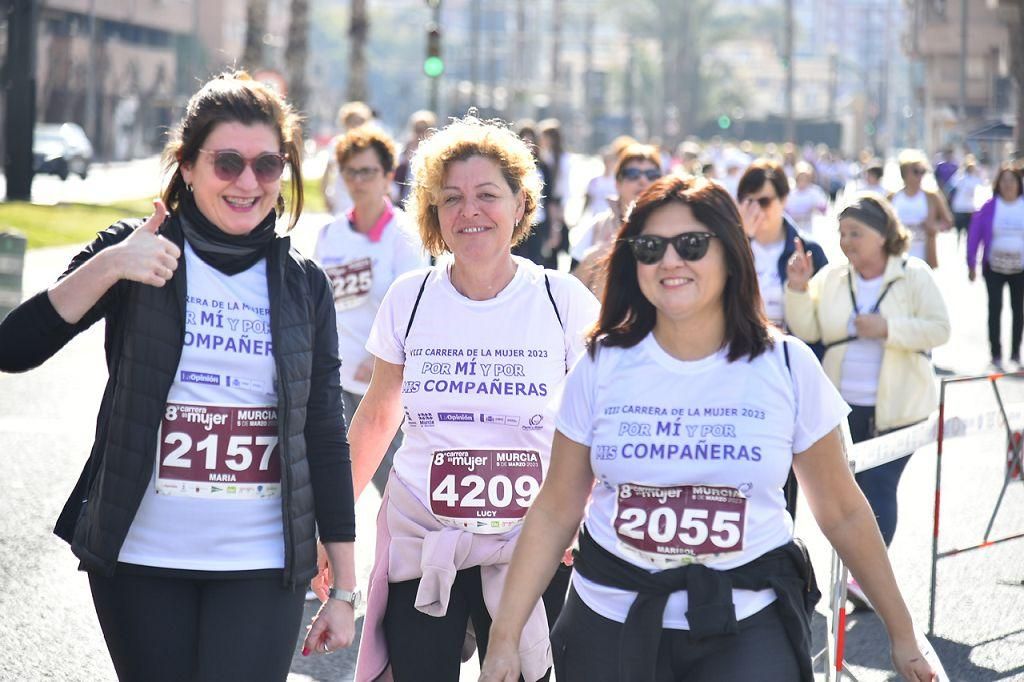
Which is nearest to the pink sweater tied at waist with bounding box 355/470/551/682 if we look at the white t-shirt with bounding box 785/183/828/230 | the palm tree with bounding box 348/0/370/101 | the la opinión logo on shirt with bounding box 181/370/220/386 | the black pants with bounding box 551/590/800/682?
the black pants with bounding box 551/590/800/682

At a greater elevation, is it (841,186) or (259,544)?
(841,186)

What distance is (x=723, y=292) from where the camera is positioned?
3.79m

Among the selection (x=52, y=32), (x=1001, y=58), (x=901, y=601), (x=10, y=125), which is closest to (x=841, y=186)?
(x=1001, y=58)

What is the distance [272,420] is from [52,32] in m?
63.4

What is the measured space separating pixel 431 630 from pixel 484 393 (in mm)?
642

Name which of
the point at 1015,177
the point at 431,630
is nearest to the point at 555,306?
the point at 431,630

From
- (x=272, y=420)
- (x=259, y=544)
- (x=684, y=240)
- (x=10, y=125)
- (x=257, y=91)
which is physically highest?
(x=10, y=125)

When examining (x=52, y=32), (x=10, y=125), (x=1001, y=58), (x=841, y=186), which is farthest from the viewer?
(x=1001, y=58)

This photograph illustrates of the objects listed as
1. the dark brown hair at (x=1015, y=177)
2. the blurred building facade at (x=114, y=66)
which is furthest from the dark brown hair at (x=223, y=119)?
the blurred building facade at (x=114, y=66)

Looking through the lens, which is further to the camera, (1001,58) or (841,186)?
(1001,58)

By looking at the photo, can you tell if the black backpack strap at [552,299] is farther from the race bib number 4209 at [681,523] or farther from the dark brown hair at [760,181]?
the dark brown hair at [760,181]

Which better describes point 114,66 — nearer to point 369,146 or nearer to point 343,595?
point 369,146

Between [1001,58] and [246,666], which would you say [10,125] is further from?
[1001,58]

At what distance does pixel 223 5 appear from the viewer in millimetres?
88938
